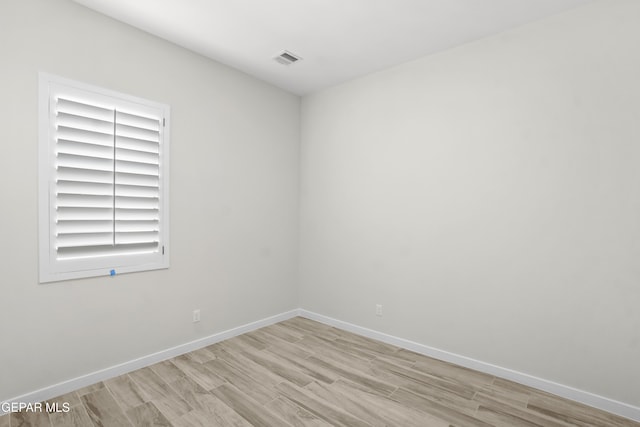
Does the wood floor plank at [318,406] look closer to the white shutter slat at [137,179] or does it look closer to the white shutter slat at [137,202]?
the white shutter slat at [137,202]

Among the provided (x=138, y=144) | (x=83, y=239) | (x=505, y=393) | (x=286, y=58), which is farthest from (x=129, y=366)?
(x=286, y=58)

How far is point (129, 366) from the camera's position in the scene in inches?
101

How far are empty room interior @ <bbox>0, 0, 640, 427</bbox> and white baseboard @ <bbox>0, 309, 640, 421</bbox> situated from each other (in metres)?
0.02

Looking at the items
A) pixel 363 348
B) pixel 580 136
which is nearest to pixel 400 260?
pixel 363 348

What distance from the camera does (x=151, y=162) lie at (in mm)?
2689

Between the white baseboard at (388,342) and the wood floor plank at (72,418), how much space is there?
0.25 m

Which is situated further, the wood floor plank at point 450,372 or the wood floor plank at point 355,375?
the wood floor plank at point 450,372

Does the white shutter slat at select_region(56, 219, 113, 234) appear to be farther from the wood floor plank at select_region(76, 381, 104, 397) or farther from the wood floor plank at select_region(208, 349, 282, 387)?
the wood floor plank at select_region(208, 349, 282, 387)

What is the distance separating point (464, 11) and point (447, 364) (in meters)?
2.93

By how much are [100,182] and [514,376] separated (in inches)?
143

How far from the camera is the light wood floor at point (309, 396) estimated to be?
2021mm

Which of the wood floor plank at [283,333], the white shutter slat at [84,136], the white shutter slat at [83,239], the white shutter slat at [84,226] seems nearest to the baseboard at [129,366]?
the wood floor plank at [283,333]

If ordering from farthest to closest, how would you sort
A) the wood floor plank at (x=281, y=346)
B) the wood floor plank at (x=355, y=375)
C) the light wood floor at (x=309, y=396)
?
the wood floor plank at (x=281, y=346) → the wood floor plank at (x=355, y=375) → the light wood floor at (x=309, y=396)

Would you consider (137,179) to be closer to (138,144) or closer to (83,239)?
(138,144)
